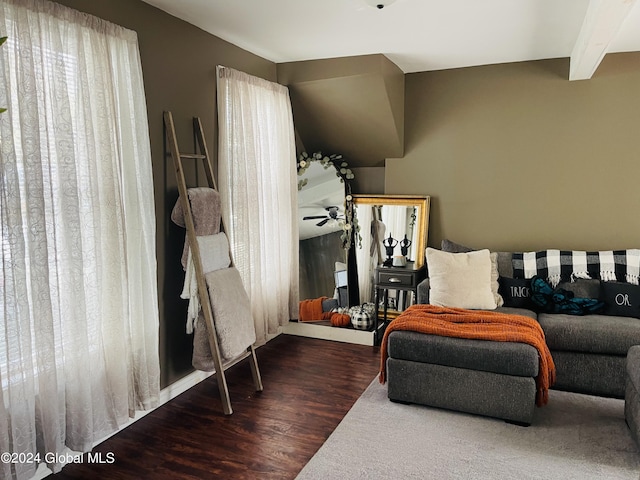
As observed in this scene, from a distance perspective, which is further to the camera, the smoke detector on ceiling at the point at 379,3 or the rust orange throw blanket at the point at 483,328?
the rust orange throw blanket at the point at 483,328

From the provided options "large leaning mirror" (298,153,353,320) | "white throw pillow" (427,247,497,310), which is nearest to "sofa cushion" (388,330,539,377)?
"white throw pillow" (427,247,497,310)

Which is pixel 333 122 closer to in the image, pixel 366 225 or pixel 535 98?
pixel 366 225

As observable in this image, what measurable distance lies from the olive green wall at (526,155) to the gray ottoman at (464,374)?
5.44 feet

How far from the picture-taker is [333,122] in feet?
14.5

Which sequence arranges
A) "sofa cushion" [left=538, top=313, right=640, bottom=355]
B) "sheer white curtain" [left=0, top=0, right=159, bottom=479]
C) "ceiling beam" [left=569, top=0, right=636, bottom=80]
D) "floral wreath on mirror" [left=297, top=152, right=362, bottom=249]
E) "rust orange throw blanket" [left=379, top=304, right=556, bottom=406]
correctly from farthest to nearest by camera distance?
"floral wreath on mirror" [left=297, top=152, right=362, bottom=249]
"sofa cushion" [left=538, top=313, right=640, bottom=355]
"rust orange throw blanket" [left=379, top=304, right=556, bottom=406]
"ceiling beam" [left=569, top=0, right=636, bottom=80]
"sheer white curtain" [left=0, top=0, right=159, bottom=479]

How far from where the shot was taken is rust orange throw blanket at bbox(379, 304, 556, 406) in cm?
280

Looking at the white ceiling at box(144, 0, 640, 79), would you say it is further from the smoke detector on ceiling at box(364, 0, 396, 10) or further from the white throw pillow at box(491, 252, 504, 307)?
the white throw pillow at box(491, 252, 504, 307)

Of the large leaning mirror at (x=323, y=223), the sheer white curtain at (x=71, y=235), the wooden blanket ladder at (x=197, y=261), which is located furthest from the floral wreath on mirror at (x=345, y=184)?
the sheer white curtain at (x=71, y=235)

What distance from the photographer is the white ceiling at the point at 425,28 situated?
2.70 metres

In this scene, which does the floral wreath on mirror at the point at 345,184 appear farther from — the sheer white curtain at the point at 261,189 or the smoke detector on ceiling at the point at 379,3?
the smoke detector on ceiling at the point at 379,3

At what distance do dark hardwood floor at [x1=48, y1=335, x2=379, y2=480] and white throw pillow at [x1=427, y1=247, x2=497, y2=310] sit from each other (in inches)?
28.8

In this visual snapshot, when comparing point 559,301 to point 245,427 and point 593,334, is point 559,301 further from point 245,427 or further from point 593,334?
point 245,427

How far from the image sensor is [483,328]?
9.86ft

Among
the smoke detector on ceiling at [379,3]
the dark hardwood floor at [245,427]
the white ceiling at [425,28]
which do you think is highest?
the white ceiling at [425,28]
